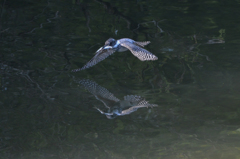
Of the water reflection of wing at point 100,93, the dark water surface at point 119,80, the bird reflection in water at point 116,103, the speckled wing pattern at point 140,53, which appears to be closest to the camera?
the dark water surface at point 119,80

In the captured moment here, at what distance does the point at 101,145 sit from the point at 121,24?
3.92 meters

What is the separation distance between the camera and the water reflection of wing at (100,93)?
160 inches

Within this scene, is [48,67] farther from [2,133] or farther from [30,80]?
[2,133]

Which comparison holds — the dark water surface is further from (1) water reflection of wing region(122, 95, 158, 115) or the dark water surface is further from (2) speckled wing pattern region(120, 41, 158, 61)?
(2) speckled wing pattern region(120, 41, 158, 61)

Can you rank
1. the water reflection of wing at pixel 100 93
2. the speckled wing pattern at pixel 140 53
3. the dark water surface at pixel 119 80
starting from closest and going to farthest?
the dark water surface at pixel 119 80
the water reflection of wing at pixel 100 93
the speckled wing pattern at pixel 140 53

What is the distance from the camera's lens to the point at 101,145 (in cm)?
326

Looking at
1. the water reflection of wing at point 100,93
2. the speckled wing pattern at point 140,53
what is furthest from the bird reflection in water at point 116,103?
the speckled wing pattern at point 140,53

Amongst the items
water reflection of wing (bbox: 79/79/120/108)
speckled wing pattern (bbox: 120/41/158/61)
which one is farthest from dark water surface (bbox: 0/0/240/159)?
speckled wing pattern (bbox: 120/41/158/61)

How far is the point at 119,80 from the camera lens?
471 cm

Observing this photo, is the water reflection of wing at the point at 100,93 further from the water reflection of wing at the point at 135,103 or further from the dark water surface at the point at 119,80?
the water reflection of wing at the point at 135,103

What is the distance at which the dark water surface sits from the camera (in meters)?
3.28

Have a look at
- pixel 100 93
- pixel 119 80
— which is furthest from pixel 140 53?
pixel 100 93

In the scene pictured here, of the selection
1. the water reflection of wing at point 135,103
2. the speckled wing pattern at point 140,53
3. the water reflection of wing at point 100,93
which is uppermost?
the speckled wing pattern at point 140,53

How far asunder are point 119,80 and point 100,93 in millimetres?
504
